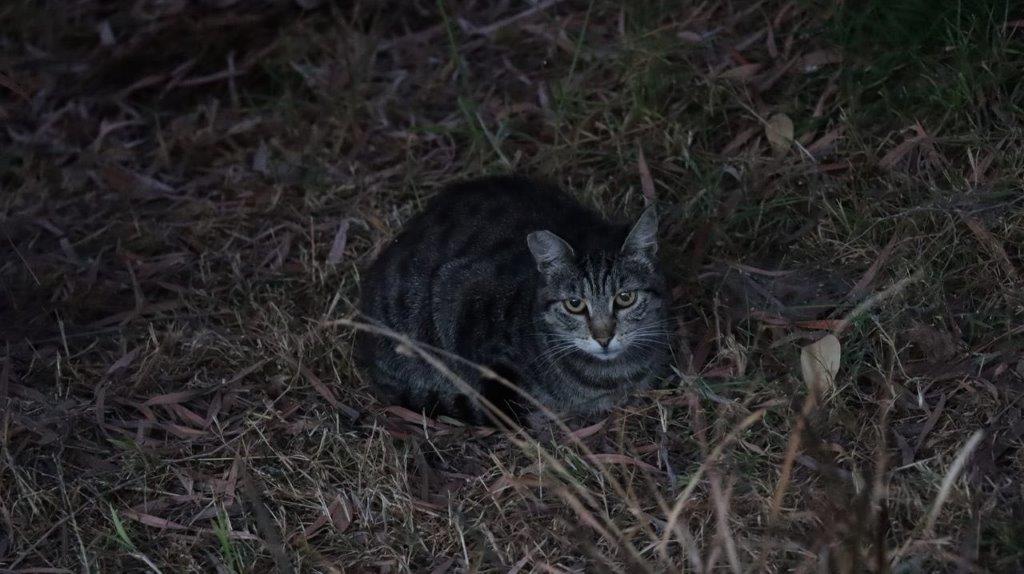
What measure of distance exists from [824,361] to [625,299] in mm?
710

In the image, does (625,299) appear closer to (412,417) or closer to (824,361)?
(824,361)

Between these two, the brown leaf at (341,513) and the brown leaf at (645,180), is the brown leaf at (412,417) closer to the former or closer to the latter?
the brown leaf at (341,513)

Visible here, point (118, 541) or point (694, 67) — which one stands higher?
point (694, 67)

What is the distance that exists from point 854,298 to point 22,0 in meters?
4.72

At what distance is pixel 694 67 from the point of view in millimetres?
5082

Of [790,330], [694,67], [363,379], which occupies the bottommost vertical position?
[363,379]

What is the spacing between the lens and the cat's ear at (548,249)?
3.94m

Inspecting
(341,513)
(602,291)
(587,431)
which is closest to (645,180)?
(602,291)

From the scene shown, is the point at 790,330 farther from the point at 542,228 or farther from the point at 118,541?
the point at 118,541

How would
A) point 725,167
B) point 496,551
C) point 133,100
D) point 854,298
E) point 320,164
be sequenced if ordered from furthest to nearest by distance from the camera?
1. point 133,100
2. point 320,164
3. point 725,167
4. point 854,298
5. point 496,551

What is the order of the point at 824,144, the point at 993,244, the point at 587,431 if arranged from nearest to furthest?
the point at 993,244 → the point at 587,431 → the point at 824,144

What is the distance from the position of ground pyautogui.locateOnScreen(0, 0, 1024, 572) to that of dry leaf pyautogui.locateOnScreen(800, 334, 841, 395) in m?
0.02

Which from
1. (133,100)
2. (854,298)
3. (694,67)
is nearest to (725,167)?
(694,67)

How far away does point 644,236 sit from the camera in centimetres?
399
